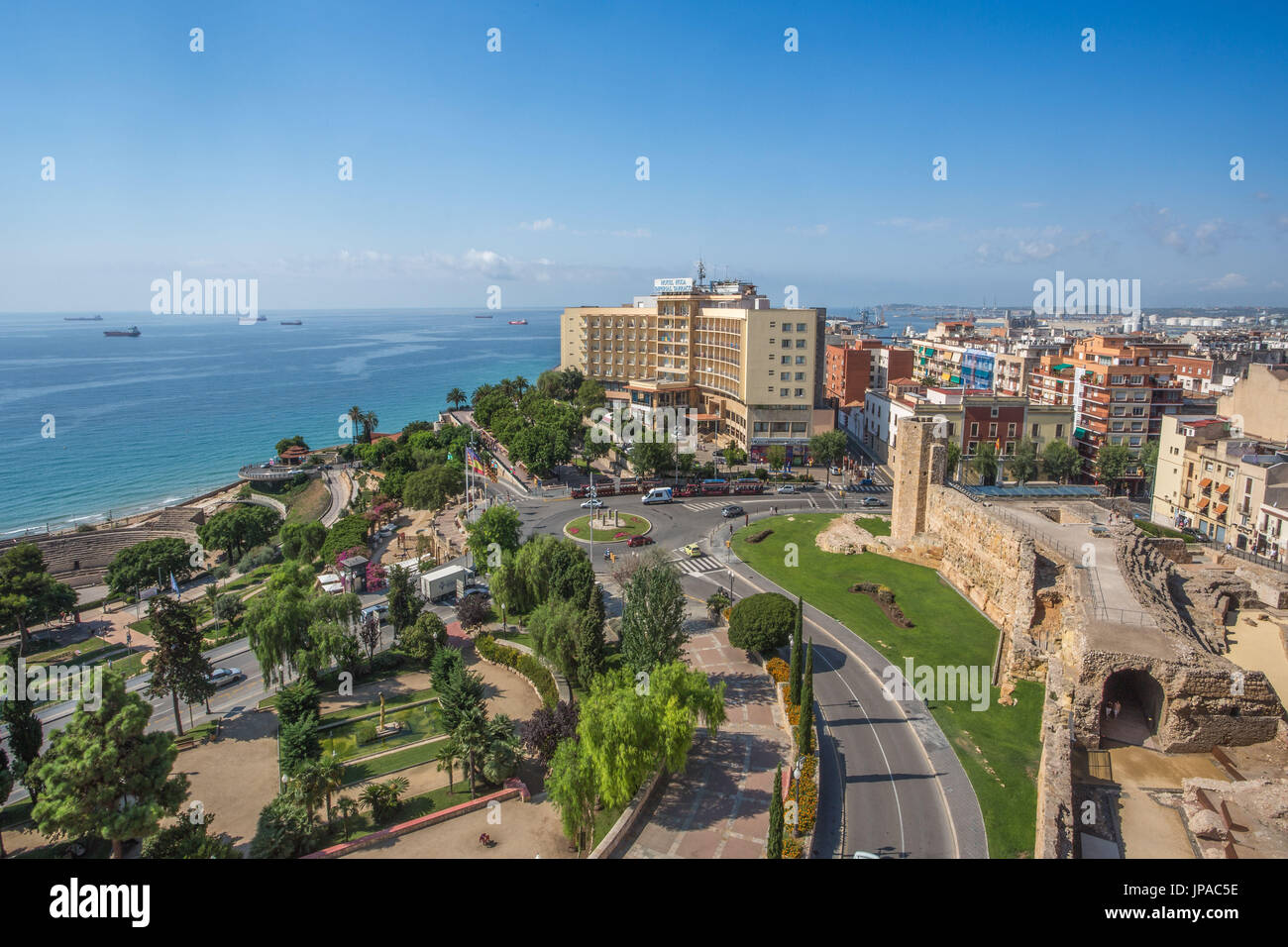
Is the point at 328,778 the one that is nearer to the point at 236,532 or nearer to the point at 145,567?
the point at 145,567

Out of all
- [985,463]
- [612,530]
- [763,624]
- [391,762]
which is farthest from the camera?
[985,463]

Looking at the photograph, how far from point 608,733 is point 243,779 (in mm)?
16208

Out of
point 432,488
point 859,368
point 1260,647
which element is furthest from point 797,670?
point 859,368

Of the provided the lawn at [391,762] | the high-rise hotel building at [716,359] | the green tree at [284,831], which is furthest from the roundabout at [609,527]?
the green tree at [284,831]

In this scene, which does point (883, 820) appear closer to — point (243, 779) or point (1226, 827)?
point (1226, 827)

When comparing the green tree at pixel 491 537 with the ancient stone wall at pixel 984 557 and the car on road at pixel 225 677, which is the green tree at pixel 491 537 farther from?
the ancient stone wall at pixel 984 557

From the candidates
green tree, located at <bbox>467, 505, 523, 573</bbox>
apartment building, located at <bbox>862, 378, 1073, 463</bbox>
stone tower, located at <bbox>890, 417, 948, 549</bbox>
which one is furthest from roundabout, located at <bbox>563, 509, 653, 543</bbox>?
apartment building, located at <bbox>862, 378, 1073, 463</bbox>

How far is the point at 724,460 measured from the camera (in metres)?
85.2

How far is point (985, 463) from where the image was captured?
75938mm

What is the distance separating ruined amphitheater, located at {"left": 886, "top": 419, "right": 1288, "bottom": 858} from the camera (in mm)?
26938

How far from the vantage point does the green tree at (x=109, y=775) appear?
22688 mm

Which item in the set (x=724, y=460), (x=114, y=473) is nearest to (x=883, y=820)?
(x=724, y=460)

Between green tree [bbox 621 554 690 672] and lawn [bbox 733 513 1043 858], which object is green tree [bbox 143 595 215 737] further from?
lawn [bbox 733 513 1043 858]

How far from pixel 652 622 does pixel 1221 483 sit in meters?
52.5
